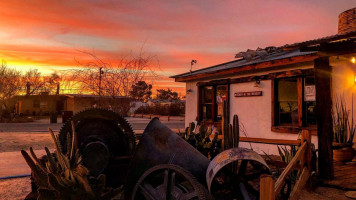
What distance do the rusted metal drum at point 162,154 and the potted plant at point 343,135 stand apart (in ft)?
17.7

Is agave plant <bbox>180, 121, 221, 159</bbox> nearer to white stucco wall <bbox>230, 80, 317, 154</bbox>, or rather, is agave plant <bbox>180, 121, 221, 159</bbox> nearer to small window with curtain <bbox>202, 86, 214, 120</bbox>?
white stucco wall <bbox>230, 80, 317, 154</bbox>

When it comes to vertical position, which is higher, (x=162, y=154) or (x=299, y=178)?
(x=162, y=154)

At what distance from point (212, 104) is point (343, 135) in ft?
18.7

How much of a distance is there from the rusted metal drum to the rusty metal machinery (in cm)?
88

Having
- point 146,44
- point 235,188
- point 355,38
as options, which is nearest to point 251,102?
point 146,44

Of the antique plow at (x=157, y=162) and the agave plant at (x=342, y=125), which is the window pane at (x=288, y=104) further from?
the antique plow at (x=157, y=162)

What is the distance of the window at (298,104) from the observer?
8.83 meters

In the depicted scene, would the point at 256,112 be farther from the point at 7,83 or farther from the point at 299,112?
the point at 7,83

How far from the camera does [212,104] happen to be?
1256 cm

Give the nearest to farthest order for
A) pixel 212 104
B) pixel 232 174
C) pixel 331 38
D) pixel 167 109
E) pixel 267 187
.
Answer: pixel 267 187
pixel 232 174
pixel 331 38
pixel 212 104
pixel 167 109

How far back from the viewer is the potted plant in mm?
7703

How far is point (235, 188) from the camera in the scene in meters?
3.76

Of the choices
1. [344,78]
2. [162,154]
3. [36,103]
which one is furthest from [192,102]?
[36,103]

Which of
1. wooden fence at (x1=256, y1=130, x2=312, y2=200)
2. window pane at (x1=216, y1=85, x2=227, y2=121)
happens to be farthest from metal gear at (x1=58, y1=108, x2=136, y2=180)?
window pane at (x1=216, y1=85, x2=227, y2=121)
